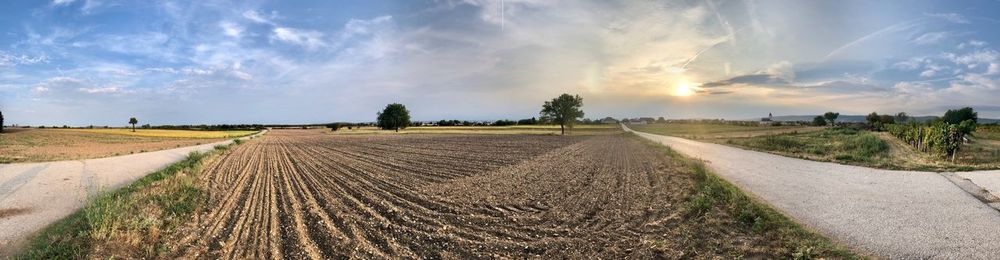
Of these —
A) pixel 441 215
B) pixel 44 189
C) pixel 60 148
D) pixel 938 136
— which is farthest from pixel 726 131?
pixel 60 148

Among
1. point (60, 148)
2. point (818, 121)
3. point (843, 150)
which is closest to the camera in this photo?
point (843, 150)

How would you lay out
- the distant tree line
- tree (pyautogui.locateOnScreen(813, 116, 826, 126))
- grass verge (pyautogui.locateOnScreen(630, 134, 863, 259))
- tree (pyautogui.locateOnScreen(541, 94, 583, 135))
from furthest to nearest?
1. tree (pyautogui.locateOnScreen(813, 116, 826, 126))
2. tree (pyautogui.locateOnScreen(541, 94, 583, 135))
3. the distant tree line
4. grass verge (pyautogui.locateOnScreen(630, 134, 863, 259))

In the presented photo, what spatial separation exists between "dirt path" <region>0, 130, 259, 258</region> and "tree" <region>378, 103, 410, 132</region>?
7560cm

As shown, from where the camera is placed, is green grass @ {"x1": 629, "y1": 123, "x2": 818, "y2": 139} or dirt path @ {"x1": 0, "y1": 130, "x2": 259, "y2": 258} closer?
dirt path @ {"x1": 0, "y1": 130, "x2": 259, "y2": 258}

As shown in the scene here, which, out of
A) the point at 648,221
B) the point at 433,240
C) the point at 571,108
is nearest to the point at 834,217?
the point at 648,221

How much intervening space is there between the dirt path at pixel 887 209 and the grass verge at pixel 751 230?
65 cm

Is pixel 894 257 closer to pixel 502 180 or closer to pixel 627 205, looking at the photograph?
pixel 627 205

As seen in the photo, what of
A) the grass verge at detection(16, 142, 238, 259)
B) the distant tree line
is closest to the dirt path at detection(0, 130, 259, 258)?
the grass verge at detection(16, 142, 238, 259)

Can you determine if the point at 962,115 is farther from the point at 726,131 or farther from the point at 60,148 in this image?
the point at 60,148

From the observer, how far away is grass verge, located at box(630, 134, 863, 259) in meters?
7.73

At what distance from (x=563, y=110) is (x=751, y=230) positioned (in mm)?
68589

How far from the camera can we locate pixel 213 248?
8.32m

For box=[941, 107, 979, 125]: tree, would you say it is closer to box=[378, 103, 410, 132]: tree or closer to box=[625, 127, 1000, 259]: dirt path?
box=[625, 127, 1000, 259]: dirt path

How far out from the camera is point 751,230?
30.3 ft
